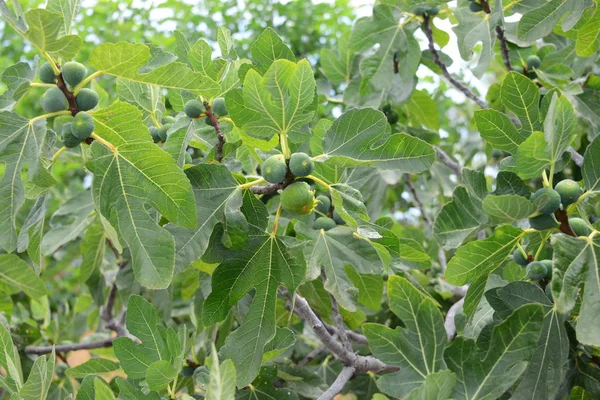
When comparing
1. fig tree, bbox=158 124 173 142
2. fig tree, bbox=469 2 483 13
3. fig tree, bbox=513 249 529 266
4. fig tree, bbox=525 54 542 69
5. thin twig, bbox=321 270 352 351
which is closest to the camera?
fig tree, bbox=513 249 529 266

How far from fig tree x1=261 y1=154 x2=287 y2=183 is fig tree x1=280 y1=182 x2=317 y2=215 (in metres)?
0.03

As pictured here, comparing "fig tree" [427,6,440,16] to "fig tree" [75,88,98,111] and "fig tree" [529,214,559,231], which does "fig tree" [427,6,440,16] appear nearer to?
"fig tree" [529,214,559,231]

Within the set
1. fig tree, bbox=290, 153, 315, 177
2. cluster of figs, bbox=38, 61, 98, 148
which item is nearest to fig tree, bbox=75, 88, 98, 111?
cluster of figs, bbox=38, 61, 98, 148

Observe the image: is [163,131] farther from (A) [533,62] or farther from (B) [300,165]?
(A) [533,62]

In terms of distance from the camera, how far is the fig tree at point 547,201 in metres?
1.16

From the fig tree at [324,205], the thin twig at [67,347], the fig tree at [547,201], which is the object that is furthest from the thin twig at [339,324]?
the thin twig at [67,347]

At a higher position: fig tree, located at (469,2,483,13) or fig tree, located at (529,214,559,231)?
fig tree, located at (469,2,483,13)

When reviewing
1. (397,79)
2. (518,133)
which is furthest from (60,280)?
(518,133)

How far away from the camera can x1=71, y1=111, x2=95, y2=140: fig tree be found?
1.19m

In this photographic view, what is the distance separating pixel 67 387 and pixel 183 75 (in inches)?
56.3

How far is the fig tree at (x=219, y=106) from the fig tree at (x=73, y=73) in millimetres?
337

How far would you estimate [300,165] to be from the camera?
4.05 ft

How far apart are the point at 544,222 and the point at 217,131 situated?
0.73 meters

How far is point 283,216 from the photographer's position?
6.12ft
